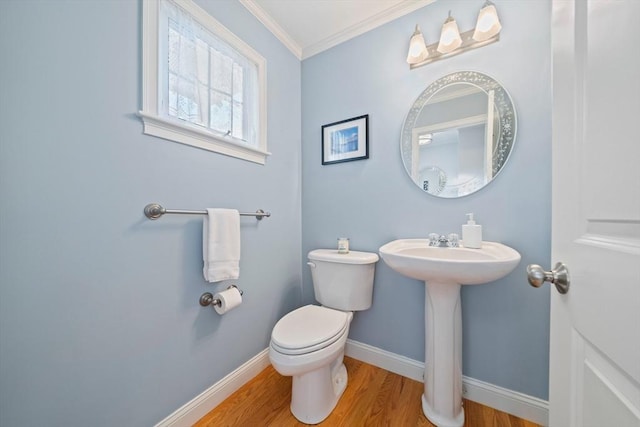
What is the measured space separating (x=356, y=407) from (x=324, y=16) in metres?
2.34

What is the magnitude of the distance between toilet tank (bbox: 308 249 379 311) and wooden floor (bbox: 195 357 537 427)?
1.47 ft

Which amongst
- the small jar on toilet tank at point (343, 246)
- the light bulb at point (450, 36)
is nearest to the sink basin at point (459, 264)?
the small jar on toilet tank at point (343, 246)

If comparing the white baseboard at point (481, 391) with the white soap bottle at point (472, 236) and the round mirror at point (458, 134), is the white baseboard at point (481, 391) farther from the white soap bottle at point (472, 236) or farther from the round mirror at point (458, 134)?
the round mirror at point (458, 134)

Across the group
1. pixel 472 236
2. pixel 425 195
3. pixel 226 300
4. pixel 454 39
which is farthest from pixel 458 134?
pixel 226 300

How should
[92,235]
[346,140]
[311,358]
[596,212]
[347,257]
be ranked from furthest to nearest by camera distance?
[346,140]
[347,257]
[311,358]
[92,235]
[596,212]

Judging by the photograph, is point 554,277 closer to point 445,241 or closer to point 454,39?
point 445,241

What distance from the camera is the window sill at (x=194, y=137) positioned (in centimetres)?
97

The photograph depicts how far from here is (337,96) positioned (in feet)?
5.49

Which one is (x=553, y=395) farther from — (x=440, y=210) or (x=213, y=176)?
(x=213, y=176)

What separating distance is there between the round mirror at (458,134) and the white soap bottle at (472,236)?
0.71 feet

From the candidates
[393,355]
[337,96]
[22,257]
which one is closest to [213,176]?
[22,257]

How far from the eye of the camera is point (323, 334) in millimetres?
1105

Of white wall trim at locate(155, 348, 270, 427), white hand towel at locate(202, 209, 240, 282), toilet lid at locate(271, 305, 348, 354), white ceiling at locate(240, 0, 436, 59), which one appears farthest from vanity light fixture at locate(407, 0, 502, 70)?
white wall trim at locate(155, 348, 270, 427)

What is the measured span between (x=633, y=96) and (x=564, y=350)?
0.50 metres
